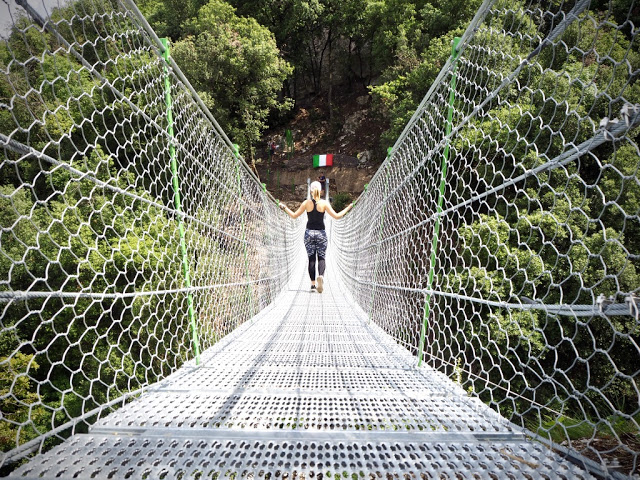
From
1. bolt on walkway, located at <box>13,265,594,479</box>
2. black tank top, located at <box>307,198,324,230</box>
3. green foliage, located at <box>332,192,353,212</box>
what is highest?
green foliage, located at <box>332,192,353,212</box>

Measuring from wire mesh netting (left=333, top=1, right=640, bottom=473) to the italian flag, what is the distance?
953cm

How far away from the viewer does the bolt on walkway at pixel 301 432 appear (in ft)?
2.32

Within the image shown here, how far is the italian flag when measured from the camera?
54.1 feet

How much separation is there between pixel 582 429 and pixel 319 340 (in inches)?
47.4

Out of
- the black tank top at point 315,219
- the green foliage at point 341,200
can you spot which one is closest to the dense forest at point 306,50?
the green foliage at point 341,200

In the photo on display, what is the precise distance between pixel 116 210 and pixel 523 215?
8.14 feet

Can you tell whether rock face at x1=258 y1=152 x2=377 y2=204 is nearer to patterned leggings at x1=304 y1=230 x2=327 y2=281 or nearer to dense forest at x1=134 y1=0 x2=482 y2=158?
dense forest at x1=134 y1=0 x2=482 y2=158

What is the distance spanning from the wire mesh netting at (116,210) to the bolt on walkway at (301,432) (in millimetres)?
92

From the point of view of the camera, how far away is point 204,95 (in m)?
12.5

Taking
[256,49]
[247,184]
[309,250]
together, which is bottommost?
[309,250]

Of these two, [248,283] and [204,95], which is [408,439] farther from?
[204,95]

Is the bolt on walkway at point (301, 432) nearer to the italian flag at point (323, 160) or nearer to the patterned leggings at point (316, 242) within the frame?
the patterned leggings at point (316, 242)

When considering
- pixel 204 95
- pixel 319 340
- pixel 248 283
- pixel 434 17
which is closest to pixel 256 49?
pixel 204 95

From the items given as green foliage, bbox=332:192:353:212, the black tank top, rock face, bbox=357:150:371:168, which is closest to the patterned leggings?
the black tank top
